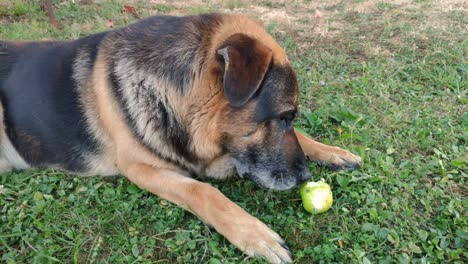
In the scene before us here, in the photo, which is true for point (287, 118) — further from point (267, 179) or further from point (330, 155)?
point (330, 155)

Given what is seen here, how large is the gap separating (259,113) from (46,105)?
1.86m

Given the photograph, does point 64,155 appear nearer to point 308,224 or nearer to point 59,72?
point 59,72

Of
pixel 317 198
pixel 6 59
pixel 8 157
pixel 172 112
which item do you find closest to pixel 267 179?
pixel 317 198

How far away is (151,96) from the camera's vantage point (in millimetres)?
2932

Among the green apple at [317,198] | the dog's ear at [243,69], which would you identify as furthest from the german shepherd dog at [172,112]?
the green apple at [317,198]

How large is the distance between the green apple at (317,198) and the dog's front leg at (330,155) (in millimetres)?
478

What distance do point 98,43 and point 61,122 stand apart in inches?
29.3

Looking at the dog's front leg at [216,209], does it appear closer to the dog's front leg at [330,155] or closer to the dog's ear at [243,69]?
the dog's ear at [243,69]

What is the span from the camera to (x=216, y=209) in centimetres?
268

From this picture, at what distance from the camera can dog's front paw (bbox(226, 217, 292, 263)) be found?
2.44m

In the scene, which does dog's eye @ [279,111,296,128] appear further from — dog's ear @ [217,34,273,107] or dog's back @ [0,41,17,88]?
dog's back @ [0,41,17,88]

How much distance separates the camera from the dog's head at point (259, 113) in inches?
98.3

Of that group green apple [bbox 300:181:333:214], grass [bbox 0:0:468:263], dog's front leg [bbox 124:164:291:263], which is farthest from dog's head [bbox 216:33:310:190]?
dog's front leg [bbox 124:164:291:263]

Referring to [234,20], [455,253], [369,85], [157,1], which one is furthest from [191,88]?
[157,1]
